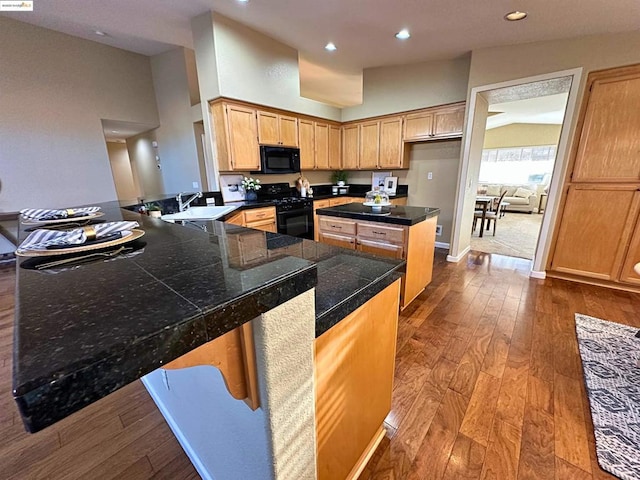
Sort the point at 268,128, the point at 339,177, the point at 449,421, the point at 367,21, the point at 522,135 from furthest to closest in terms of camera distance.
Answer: the point at 522,135, the point at 339,177, the point at 268,128, the point at 367,21, the point at 449,421

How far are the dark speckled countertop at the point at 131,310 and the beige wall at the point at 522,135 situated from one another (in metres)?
9.22

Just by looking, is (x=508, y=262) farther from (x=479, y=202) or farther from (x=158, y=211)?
(x=158, y=211)

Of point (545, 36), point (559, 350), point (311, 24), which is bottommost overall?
point (559, 350)

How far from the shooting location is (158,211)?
2.04 metres

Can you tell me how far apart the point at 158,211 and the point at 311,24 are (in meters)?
2.65

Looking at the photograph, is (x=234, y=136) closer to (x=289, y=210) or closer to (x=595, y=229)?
(x=289, y=210)

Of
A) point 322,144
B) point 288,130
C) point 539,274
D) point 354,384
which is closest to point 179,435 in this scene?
point 354,384

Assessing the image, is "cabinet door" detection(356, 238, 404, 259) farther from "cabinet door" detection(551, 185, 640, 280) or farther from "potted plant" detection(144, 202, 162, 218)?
"cabinet door" detection(551, 185, 640, 280)

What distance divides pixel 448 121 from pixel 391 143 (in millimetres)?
882

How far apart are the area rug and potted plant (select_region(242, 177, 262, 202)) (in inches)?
146

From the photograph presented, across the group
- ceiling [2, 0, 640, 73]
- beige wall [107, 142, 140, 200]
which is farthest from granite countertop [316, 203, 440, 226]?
beige wall [107, 142, 140, 200]

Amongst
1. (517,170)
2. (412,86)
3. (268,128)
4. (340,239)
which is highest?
(412,86)

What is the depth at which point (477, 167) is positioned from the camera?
12.8ft

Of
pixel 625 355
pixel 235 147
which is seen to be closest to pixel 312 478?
pixel 625 355
